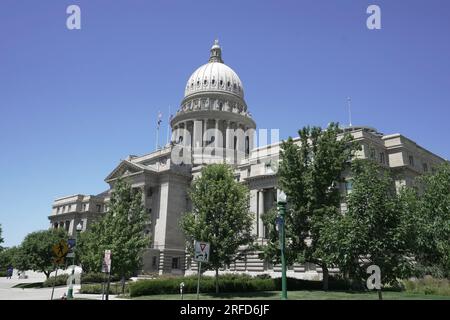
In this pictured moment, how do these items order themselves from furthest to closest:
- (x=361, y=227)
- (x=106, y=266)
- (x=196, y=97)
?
(x=196, y=97) → (x=106, y=266) → (x=361, y=227)

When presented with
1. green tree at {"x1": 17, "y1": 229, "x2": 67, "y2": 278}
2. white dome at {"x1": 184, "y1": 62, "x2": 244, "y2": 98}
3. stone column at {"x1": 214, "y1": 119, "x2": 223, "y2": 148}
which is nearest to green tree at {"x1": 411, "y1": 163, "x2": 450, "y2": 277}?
green tree at {"x1": 17, "y1": 229, "x2": 67, "y2": 278}

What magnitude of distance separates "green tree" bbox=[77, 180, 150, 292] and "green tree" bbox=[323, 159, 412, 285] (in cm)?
2259

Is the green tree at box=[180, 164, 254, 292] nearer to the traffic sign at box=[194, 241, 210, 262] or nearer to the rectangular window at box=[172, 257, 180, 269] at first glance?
the traffic sign at box=[194, 241, 210, 262]

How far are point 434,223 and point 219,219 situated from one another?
68.1 feet

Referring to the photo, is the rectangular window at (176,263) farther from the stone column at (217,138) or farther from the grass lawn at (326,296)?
the grass lawn at (326,296)

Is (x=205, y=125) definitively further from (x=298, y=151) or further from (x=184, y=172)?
(x=298, y=151)

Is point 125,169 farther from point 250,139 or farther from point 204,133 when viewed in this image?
point 250,139

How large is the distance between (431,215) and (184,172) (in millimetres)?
45610

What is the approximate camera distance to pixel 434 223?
120 ft

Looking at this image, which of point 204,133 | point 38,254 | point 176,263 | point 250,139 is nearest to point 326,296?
point 176,263

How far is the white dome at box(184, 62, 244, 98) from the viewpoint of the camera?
106250mm

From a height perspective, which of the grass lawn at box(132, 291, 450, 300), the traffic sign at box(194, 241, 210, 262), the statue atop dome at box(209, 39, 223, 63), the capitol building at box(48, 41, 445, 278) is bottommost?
the grass lawn at box(132, 291, 450, 300)
